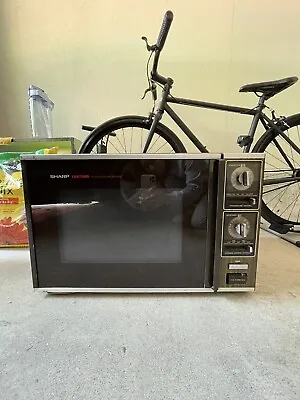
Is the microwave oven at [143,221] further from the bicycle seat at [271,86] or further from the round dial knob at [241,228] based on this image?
the bicycle seat at [271,86]

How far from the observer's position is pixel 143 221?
0.67m

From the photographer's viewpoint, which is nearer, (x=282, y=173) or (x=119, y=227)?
(x=119, y=227)

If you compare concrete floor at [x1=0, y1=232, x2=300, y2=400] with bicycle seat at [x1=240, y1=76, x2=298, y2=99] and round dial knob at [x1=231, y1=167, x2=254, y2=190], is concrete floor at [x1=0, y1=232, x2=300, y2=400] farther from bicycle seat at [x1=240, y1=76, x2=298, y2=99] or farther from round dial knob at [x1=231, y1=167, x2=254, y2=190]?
bicycle seat at [x1=240, y1=76, x2=298, y2=99]

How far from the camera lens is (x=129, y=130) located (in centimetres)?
149

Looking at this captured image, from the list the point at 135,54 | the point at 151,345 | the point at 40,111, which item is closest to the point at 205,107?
the point at 135,54

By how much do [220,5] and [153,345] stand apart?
1.49 m

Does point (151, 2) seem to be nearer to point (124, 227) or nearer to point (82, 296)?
point (124, 227)

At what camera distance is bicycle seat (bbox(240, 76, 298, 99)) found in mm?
1145

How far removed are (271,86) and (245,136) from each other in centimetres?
21

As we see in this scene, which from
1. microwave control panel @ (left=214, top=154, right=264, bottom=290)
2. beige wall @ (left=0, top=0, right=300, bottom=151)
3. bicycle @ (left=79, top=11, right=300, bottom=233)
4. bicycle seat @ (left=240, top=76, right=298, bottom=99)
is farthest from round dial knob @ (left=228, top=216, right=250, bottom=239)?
beige wall @ (left=0, top=0, right=300, bottom=151)

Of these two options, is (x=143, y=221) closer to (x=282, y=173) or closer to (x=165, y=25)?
(x=165, y=25)

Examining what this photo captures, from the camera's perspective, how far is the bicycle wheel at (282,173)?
129cm

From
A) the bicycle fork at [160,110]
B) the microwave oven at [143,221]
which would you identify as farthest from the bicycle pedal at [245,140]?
the microwave oven at [143,221]

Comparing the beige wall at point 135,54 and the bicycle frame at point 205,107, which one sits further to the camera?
the beige wall at point 135,54
